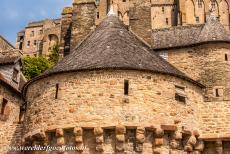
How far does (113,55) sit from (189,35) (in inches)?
281

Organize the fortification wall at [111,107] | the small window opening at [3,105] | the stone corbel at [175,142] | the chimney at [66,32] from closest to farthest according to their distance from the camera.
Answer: the fortification wall at [111,107] < the stone corbel at [175,142] < the small window opening at [3,105] < the chimney at [66,32]

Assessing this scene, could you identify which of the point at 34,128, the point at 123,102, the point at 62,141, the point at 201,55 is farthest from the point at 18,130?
the point at 201,55

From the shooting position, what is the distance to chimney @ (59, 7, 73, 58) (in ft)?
76.3

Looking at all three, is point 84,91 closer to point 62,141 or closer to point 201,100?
point 62,141

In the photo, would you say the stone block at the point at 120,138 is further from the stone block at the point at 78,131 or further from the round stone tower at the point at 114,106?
the stone block at the point at 78,131

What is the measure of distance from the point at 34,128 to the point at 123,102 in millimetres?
3225

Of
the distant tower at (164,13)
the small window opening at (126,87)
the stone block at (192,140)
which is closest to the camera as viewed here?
the small window opening at (126,87)

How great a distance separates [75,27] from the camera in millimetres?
22547

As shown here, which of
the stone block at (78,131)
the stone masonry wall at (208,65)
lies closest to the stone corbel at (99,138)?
the stone block at (78,131)

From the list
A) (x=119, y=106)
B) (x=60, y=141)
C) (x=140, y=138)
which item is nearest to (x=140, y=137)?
(x=140, y=138)

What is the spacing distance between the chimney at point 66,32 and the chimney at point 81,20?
3.30 ft

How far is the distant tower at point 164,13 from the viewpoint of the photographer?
6626cm

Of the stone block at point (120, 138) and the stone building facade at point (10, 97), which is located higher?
the stone building facade at point (10, 97)

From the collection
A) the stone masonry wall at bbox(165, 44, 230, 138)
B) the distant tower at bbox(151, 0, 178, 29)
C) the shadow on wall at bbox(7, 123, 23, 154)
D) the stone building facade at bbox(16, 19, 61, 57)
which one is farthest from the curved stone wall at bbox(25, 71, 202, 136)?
the stone building facade at bbox(16, 19, 61, 57)
